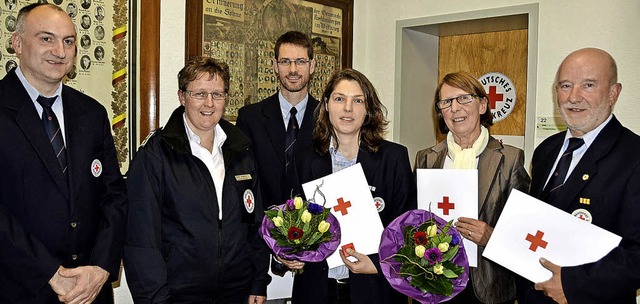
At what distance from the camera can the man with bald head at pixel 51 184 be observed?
2137 mm

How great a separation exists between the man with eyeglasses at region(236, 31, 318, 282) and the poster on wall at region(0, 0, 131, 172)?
2.34 ft

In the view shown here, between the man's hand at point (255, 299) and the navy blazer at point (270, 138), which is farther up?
the navy blazer at point (270, 138)

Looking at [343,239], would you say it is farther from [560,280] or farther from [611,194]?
[611,194]

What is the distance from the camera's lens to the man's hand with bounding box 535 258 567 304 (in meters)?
2.09

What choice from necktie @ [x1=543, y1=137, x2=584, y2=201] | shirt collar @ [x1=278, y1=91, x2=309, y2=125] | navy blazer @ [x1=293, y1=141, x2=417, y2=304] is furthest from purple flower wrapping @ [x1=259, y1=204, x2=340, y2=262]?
shirt collar @ [x1=278, y1=91, x2=309, y2=125]

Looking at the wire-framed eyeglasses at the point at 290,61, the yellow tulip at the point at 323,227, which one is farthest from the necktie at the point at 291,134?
the yellow tulip at the point at 323,227

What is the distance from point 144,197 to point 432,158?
4.09 feet

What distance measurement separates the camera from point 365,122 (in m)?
2.59

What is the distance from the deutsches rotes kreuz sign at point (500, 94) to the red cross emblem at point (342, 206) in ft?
8.82

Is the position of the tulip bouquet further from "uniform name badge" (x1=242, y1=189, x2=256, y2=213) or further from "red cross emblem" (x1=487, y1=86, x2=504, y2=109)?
"red cross emblem" (x1=487, y1=86, x2=504, y2=109)

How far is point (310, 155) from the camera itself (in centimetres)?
260

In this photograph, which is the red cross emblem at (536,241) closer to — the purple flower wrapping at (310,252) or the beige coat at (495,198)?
the beige coat at (495,198)

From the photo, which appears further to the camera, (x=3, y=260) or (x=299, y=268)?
(x=299, y=268)

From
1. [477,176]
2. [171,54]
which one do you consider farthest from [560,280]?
[171,54]
